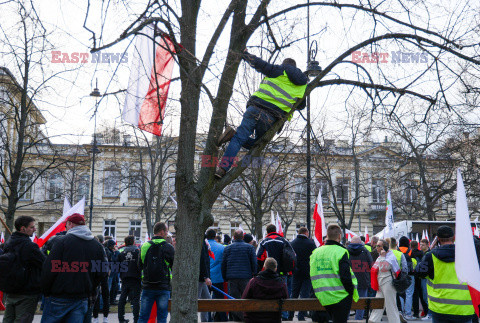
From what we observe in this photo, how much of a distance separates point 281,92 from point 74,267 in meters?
3.40

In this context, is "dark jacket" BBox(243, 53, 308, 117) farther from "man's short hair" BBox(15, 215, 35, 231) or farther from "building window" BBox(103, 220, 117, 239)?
"building window" BBox(103, 220, 117, 239)

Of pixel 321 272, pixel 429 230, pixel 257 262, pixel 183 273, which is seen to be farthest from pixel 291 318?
pixel 429 230

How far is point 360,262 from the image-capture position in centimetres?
1295

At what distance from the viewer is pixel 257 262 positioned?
12.0 meters

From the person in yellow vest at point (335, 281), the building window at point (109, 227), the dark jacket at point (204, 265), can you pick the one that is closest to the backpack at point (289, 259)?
the dark jacket at point (204, 265)

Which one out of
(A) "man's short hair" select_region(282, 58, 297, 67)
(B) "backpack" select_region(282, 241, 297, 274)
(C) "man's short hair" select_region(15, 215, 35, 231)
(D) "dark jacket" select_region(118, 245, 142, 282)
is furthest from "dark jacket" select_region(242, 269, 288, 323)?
(D) "dark jacket" select_region(118, 245, 142, 282)

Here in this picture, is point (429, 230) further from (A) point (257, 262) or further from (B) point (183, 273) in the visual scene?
(B) point (183, 273)

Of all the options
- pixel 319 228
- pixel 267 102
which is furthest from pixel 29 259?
pixel 319 228

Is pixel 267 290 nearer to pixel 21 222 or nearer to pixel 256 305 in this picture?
pixel 256 305

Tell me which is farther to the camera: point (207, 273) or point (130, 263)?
point (130, 263)

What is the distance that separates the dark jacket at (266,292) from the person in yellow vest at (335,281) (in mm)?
926

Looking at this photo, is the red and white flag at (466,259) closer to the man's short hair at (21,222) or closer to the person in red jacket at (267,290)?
the person in red jacket at (267,290)

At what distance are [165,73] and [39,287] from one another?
136 inches

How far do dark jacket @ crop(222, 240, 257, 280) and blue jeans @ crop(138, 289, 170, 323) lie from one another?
1991 mm
